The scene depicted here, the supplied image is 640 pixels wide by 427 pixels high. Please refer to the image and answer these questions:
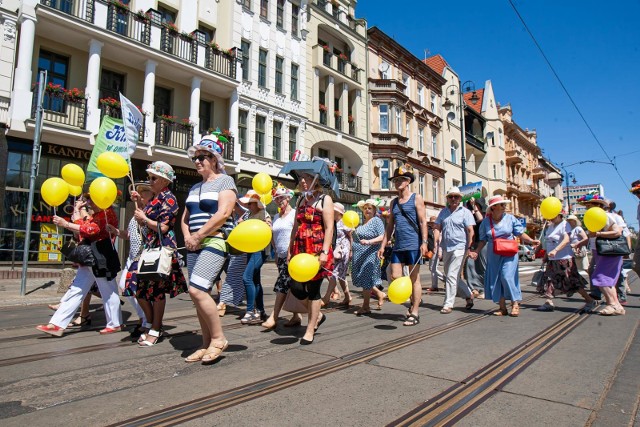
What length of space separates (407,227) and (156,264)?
10.9 ft

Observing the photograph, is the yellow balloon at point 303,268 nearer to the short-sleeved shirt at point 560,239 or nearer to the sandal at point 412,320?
the sandal at point 412,320

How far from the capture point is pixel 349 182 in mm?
26953

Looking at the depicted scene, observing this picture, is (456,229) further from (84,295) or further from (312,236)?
(84,295)

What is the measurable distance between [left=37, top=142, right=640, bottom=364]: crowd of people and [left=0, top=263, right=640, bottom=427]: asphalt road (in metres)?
0.36

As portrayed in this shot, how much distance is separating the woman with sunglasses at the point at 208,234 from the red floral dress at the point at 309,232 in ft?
3.09

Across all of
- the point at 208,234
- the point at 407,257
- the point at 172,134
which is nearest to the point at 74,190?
the point at 208,234

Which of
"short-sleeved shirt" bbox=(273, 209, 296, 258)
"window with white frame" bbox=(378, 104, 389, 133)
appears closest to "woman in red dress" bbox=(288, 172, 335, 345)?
"short-sleeved shirt" bbox=(273, 209, 296, 258)

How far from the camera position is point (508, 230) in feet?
21.7

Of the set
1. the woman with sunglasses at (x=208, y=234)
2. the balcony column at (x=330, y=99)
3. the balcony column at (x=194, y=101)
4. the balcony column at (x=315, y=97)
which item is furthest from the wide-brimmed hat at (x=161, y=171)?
the balcony column at (x=330, y=99)

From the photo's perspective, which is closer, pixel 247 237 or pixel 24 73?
pixel 247 237

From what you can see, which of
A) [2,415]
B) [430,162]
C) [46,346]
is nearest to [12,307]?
[46,346]

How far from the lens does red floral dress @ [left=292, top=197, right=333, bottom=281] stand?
15.3 feet

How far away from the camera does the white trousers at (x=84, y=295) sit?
15.5ft

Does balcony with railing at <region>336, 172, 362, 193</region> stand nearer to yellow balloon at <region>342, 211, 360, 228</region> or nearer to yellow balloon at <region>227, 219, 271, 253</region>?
yellow balloon at <region>342, 211, 360, 228</region>
